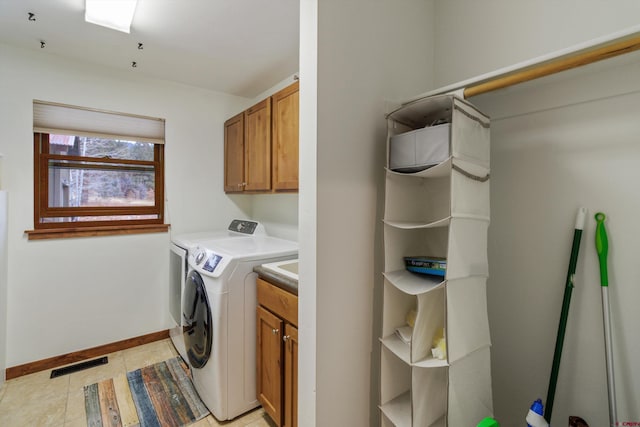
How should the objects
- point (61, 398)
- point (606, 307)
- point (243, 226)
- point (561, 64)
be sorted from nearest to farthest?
1. point (561, 64)
2. point (606, 307)
3. point (61, 398)
4. point (243, 226)

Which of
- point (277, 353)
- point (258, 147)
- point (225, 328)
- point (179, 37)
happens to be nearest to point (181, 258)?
point (225, 328)

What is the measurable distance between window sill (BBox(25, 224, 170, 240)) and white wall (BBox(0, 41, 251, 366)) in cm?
5

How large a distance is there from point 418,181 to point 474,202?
29cm

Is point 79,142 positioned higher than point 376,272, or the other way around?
point 79,142

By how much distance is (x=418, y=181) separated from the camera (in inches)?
49.8

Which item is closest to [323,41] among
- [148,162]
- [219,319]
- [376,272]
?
[376,272]

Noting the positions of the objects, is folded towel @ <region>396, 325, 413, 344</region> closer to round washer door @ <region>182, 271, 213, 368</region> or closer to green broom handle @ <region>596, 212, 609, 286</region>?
green broom handle @ <region>596, 212, 609, 286</region>

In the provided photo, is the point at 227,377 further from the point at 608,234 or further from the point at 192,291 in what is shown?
the point at 608,234

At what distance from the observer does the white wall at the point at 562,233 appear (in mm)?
961

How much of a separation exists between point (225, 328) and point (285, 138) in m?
1.31

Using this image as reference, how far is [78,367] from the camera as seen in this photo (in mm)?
2254

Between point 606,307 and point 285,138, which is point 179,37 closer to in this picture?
point 285,138

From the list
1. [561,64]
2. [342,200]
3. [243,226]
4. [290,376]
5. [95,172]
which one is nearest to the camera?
[561,64]

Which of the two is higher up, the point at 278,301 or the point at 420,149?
the point at 420,149
